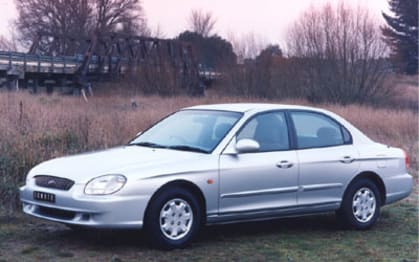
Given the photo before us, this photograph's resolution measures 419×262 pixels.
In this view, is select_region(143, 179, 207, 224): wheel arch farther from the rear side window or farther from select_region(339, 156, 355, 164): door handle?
select_region(339, 156, 355, 164): door handle

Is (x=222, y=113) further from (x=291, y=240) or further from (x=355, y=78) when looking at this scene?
(x=355, y=78)

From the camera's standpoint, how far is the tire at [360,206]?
8.82m

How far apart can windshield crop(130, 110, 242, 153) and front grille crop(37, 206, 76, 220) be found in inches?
54.3

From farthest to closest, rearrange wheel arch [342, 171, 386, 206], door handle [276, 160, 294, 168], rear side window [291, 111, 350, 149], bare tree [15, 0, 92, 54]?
bare tree [15, 0, 92, 54] < wheel arch [342, 171, 386, 206] < rear side window [291, 111, 350, 149] < door handle [276, 160, 294, 168]

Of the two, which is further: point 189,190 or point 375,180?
point 375,180

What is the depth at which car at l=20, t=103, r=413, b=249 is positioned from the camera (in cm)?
719

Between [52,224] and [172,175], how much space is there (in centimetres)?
188

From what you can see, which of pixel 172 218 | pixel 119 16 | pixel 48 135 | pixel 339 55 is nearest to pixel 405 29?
pixel 119 16

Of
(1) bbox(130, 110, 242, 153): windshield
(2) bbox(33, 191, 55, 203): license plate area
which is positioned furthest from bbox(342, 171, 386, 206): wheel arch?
(2) bbox(33, 191, 55, 203): license plate area

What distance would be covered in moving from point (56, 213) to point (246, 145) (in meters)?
1.96

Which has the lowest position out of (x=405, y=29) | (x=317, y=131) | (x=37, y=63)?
(x=317, y=131)

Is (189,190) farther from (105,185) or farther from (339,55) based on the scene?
(339,55)

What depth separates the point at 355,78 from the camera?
37594 mm

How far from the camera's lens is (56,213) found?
7.34 metres
